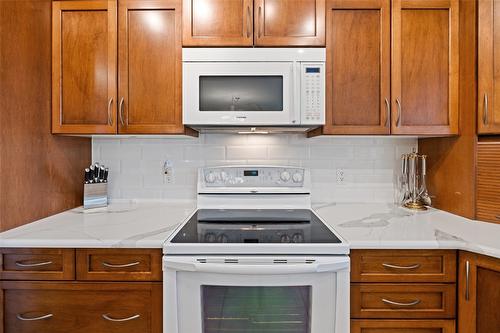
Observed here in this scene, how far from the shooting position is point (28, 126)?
5.13ft

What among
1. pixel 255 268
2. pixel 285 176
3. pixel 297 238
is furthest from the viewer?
pixel 285 176

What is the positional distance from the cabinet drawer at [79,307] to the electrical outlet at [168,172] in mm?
870

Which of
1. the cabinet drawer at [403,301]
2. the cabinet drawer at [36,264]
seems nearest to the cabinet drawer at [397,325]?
the cabinet drawer at [403,301]

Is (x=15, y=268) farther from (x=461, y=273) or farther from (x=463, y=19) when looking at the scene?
(x=463, y=19)

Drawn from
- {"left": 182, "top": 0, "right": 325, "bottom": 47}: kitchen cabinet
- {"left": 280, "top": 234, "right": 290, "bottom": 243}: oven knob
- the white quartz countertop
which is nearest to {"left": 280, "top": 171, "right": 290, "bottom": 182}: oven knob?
the white quartz countertop

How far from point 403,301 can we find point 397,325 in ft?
0.32

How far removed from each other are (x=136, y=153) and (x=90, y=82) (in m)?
0.53

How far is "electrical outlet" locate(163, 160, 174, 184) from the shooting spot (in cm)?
210

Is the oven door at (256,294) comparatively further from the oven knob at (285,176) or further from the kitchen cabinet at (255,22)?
the kitchen cabinet at (255,22)

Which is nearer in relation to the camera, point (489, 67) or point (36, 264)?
point (36, 264)

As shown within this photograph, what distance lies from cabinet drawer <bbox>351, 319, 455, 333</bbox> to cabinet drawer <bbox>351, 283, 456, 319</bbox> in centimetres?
2

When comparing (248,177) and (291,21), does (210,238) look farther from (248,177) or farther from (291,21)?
(291,21)

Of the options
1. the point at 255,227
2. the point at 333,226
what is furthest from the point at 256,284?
the point at 333,226

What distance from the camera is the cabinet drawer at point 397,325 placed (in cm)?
130
